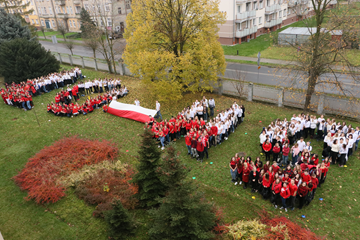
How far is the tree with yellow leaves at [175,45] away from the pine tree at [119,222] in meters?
12.5

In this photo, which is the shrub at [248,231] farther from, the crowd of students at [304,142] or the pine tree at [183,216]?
the crowd of students at [304,142]

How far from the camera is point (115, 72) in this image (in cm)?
3056

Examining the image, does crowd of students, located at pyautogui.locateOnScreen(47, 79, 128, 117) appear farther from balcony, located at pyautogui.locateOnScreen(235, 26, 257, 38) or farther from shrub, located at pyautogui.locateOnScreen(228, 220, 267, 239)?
balcony, located at pyautogui.locateOnScreen(235, 26, 257, 38)

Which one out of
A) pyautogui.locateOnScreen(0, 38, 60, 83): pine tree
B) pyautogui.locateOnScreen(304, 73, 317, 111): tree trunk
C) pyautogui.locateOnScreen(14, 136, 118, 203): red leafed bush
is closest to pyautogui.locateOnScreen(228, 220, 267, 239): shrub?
pyautogui.locateOnScreen(14, 136, 118, 203): red leafed bush

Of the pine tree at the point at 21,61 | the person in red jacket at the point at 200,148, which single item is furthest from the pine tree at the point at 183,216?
the pine tree at the point at 21,61

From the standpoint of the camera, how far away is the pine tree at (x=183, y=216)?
796 centimetres

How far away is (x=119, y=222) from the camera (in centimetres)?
923

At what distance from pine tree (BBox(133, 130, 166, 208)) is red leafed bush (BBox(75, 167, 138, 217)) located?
0.64 m

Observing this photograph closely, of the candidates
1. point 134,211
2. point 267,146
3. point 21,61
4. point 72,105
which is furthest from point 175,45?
point 21,61

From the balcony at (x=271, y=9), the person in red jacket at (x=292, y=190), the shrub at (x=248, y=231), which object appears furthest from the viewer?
the balcony at (x=271, y=9)

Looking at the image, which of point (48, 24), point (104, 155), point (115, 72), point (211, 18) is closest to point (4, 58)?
point (115, 72)

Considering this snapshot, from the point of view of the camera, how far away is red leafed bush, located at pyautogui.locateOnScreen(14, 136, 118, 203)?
12.3m

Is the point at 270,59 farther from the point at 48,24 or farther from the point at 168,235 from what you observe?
the point at 48,24

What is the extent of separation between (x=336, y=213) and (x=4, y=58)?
32.4 meters
